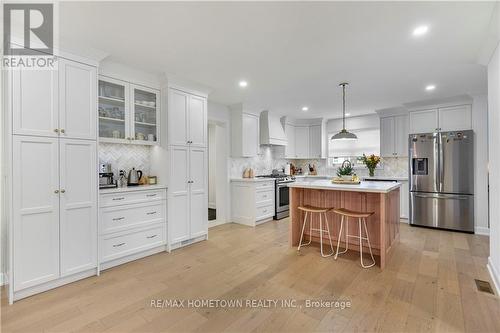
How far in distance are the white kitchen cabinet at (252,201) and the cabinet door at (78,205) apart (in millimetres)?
2890

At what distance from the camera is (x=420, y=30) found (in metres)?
2.31

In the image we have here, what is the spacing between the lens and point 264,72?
3402 mm

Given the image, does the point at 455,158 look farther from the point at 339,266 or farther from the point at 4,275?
the point at 4,275

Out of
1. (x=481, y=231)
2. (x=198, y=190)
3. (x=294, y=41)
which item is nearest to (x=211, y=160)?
(x=198, y=190)

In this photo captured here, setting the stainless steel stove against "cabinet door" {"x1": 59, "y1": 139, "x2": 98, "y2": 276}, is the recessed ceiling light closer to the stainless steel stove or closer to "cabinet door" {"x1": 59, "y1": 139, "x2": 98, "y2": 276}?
"cabinet door" {"x1": 59, "y1": 139, "x2": 98, "y2": 276}

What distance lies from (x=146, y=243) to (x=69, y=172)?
4.37 feet

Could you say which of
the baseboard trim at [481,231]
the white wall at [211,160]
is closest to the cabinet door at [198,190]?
the white wall at [211,160]

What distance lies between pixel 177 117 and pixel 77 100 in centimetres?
127

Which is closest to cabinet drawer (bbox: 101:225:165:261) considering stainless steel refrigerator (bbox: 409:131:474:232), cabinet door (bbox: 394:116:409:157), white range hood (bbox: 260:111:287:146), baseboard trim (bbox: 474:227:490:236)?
white range hood (bbox: 260:111:287:146)

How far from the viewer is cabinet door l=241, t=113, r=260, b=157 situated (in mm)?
5223

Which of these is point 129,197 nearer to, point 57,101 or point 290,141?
point 57,101

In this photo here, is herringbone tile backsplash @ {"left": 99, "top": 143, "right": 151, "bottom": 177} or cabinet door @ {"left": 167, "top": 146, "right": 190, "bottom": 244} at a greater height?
herringbone tile backsplash @ {"left": 99, "top": 143, "right": 151, "bottom": 177}

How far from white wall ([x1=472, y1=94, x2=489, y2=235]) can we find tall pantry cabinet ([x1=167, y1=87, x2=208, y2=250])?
4.82 metres

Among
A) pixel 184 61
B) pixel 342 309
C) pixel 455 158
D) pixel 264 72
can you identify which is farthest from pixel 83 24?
pixel 455 158
